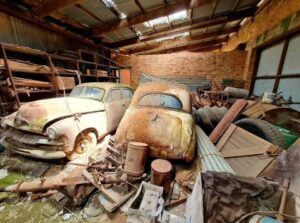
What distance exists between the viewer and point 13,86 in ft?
11.6

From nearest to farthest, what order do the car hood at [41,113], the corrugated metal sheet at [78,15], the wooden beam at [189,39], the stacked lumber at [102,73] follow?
the car hood at [41,113] < the corrugated metal sheet at [78,15] < the stacked lumber at [102,73] < the wooden beam at [189,39]

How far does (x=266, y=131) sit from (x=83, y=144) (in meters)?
3.38

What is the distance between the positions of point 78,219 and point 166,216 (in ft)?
3.53

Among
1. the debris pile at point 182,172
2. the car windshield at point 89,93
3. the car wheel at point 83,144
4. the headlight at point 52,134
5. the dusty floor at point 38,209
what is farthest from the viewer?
the car windshield at point 89,93

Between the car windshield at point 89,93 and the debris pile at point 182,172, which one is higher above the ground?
the car windshield at point 89,93

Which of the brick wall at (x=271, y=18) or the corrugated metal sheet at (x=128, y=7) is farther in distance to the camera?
the corrugated metal sheet at (x=128, y=7)

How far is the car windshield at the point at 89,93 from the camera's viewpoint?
4.02 m

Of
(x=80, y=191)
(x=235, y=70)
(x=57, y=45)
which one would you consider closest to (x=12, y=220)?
(x=80, y=191)

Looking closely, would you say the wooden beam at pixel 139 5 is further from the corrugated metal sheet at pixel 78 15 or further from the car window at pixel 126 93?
the car window at pixel 126 93

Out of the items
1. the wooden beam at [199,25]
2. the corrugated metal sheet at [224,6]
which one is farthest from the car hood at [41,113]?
the corrugated metal sheet at [224,6]

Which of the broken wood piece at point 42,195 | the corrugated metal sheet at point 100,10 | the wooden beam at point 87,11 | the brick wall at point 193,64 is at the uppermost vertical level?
A: the corrugated metal sheet at point 100,10

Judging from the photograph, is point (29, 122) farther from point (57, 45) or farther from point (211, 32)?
point (211, 32)

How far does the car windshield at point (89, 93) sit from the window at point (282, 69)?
4.55 metres

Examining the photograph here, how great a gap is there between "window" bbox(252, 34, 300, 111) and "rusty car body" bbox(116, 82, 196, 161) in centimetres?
258
